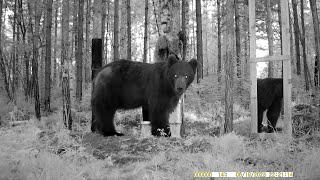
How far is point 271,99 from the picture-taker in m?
9.18

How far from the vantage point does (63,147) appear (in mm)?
5109

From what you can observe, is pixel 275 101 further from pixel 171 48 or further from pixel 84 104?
pixel 84 104

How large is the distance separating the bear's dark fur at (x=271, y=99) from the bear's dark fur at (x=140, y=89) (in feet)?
11.7

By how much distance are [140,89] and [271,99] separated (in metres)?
4.41

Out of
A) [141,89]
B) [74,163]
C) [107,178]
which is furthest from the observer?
[141,89]

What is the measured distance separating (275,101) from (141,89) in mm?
4492

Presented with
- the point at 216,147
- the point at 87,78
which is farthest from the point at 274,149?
the point at 87,78

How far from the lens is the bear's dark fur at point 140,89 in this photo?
635cm

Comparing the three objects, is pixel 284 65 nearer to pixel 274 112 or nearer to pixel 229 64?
pixel 229 64

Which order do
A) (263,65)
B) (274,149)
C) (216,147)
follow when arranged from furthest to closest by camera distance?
(263,65) → (216,147) → (274,149)

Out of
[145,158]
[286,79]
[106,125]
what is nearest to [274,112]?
[286,79]

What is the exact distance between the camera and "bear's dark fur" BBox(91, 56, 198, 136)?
635 centimetres

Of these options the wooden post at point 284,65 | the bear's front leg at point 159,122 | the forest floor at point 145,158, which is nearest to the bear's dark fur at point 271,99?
the wooden post at point 284,65

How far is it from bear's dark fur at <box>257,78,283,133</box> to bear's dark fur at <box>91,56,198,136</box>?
3.56 meters
